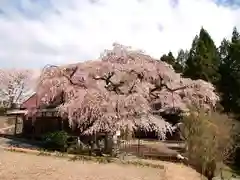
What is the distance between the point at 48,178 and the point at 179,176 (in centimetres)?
680

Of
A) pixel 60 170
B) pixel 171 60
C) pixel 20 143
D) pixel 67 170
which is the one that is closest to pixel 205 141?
pixel 67 170

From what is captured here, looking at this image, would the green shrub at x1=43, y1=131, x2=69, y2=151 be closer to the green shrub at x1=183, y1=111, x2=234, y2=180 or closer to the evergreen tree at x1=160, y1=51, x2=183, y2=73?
the green shrub at x1=183, y1=111, x2=234, y2=180

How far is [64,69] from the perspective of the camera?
2436 centimetres

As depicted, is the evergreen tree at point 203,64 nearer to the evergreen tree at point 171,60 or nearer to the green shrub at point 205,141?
the evergreen tree at point 171,60

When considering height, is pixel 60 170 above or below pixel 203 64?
below

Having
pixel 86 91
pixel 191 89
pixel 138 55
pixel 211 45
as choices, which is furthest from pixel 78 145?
pixel 211 45

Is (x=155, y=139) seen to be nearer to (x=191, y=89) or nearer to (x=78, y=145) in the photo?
(x=191, y=89)

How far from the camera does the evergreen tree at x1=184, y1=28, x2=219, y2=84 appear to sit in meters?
40.7

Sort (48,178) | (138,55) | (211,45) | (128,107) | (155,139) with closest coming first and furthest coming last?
(48,178) → (128,107) → (138,55) → (155,139) → (211,45)

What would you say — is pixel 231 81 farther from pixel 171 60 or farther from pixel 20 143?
pixel 20 143

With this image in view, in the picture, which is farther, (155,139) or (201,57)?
(201,57)

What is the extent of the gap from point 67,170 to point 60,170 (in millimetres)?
277

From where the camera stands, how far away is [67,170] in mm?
15172

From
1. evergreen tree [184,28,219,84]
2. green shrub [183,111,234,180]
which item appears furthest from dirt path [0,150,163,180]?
evergreen tree [184,28,219,84]
